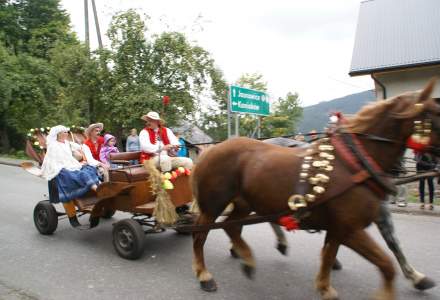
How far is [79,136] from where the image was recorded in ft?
20.6

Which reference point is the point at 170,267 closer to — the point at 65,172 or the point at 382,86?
the point at 65,172

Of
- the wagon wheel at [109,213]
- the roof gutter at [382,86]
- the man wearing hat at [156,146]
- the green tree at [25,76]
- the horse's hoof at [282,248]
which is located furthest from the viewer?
the green tree at [25,76]

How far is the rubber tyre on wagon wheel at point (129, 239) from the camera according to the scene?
4484mm

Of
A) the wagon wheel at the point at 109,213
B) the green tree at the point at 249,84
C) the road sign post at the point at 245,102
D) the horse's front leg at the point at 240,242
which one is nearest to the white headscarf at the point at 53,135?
the wagon wheel at the point at 109,213

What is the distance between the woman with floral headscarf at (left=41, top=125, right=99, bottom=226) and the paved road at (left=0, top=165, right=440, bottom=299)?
0.62m

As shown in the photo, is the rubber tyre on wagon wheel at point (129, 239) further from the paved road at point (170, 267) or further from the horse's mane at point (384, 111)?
the horse's mane at point (384, 111)

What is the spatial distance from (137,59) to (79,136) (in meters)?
7.39

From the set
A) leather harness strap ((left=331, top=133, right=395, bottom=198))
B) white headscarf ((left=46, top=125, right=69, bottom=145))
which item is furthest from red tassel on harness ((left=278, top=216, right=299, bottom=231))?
white headscarf ((left=46, top=125, right=69, bottom=145))

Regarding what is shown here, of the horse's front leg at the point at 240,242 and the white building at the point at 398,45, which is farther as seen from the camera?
the white building at the point at 398,45

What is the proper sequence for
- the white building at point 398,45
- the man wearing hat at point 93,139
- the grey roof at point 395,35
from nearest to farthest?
the man wearing hat at point 93,139 < the white building at point 398,45 < the grey roof at point 395,35

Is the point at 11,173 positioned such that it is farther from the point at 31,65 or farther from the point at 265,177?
the point at 265,177

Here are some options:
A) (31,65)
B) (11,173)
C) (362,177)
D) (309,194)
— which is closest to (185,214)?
(309,194)

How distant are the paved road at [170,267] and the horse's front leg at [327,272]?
19cm

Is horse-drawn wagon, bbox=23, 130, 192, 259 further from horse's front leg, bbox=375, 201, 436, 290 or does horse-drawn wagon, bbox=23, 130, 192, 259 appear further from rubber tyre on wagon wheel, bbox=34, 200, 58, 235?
horse's front leg, bbox=375, 201, 436, 290
